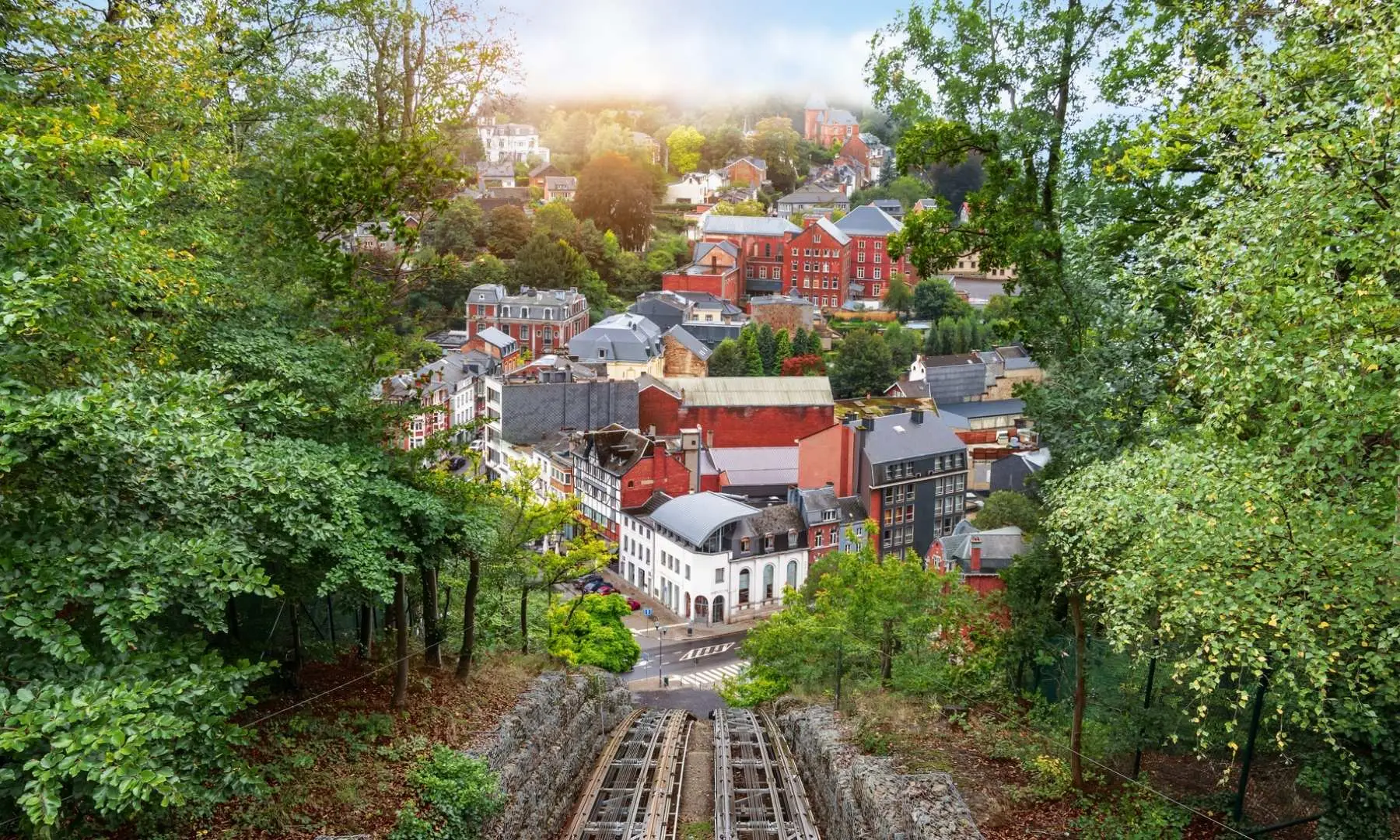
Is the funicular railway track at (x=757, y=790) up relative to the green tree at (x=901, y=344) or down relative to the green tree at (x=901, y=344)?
down

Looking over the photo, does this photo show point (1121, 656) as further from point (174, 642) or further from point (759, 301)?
point (759, 301)

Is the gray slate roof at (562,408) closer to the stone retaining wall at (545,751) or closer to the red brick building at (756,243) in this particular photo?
the stone retaining wall at (545,751)

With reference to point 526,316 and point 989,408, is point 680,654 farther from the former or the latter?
point 526,316

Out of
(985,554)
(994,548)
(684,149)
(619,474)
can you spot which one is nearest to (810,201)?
(684,149)

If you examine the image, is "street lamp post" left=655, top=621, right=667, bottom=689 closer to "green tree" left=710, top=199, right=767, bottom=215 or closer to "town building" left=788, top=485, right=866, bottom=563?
"town building" left=788, top=485, right=866, bottom=563

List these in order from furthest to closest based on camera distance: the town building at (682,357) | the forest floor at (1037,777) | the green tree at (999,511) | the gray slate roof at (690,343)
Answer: the gray slate roof at (690,343)
the town building at (682,357)
the green tree at (999,511)
the forest floor at (1037,777)

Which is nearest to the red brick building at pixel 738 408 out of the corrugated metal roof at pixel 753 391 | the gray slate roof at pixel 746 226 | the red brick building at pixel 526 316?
the corrugated metal roof at pixel 753 391

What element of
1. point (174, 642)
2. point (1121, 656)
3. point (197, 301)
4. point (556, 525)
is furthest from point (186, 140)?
point (1121, 656)
